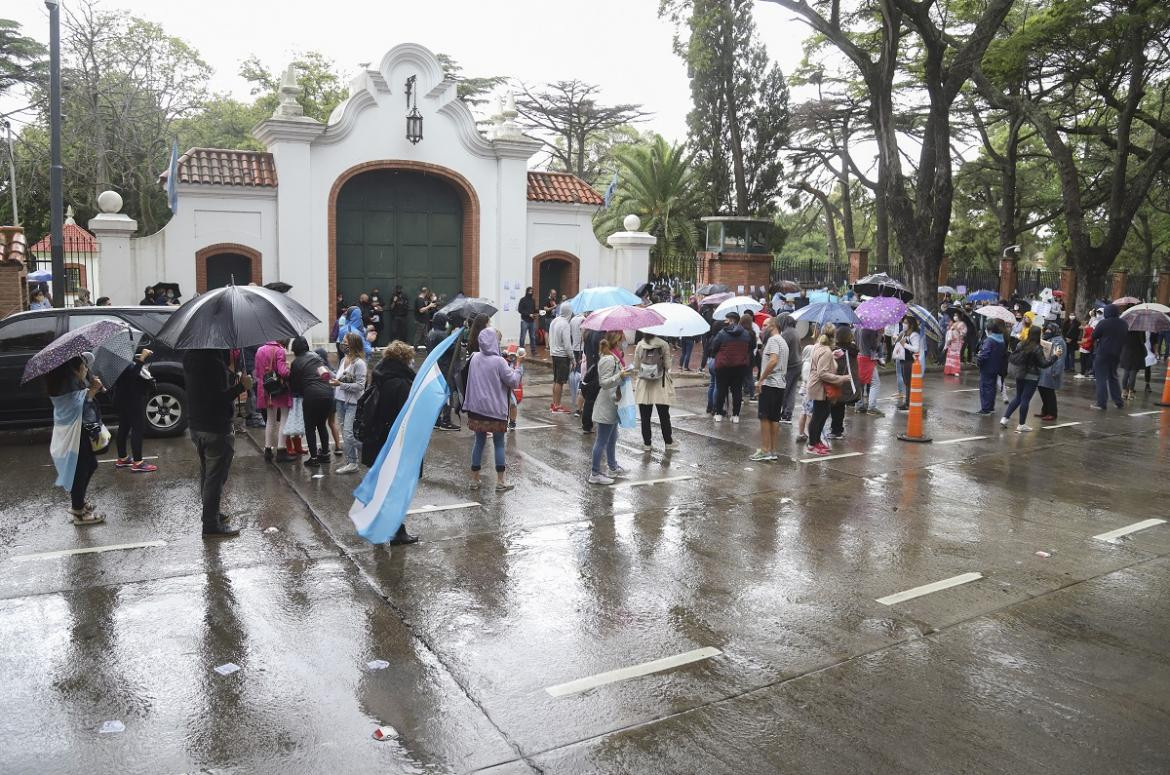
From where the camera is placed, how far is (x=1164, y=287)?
108ft

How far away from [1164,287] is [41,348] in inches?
1365

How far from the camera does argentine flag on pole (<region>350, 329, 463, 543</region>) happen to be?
718 centimetres

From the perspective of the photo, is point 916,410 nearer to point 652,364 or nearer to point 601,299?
point 652,364

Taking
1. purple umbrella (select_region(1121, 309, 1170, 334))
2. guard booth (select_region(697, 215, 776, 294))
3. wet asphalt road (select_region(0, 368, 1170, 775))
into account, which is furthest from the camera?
guard booth (select_region(697, 215, 776, 294))

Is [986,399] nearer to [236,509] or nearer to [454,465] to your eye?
[454,465]

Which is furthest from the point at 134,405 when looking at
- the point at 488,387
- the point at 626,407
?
the point at 626,407

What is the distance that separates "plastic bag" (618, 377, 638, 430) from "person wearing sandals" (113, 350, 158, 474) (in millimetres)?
5060

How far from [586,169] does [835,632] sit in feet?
173

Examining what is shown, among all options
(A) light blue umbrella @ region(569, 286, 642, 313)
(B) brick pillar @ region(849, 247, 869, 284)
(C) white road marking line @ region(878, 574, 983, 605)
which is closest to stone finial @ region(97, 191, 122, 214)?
(A) light blue umbrella @ region(569, 286, 642, 313)

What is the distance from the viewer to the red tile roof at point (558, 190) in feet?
77.5

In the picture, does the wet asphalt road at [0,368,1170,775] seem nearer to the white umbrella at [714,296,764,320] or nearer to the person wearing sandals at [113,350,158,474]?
the person wearing sandals at [113,350,158,474]

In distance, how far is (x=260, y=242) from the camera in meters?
20.8

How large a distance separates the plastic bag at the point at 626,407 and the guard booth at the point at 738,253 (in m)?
14.3

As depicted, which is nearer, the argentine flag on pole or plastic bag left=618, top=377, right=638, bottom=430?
the argentine flag on pole
